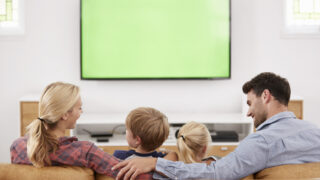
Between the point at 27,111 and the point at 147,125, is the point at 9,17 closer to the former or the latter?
the point at 27,111

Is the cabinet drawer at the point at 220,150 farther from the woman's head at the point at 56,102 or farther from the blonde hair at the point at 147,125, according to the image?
the woman's head at the point at 56,102

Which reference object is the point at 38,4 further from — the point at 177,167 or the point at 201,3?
the point at 177,167

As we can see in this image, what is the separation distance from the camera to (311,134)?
1.59 m

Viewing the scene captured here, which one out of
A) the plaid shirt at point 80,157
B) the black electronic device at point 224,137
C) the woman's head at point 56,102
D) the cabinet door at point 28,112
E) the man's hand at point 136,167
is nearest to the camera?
the man's hand at point 136,167

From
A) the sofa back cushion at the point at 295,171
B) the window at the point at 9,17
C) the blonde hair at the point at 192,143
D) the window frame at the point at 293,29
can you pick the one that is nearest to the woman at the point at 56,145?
the blonde hair at the point at 192,143

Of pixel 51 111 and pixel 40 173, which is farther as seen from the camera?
Answer: pixel 51 111

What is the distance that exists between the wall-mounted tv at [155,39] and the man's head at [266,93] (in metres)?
2.27

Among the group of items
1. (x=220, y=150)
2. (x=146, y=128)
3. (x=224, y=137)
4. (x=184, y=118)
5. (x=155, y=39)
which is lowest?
(x=220, y=150)

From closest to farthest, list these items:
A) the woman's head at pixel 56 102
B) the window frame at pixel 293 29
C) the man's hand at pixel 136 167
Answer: the man's hand at pixel 136 167
the woman's head at pixel 56 102
the window frame at pixel 293 29

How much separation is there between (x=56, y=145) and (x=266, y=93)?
3.40 ft

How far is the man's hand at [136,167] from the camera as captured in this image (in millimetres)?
1401

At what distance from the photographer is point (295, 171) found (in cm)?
146

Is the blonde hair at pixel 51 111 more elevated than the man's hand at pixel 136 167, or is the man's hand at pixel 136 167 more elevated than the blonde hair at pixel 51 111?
the blonde hair at pixel 51 111

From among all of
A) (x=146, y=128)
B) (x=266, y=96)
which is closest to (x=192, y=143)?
(x=146, y=128)
